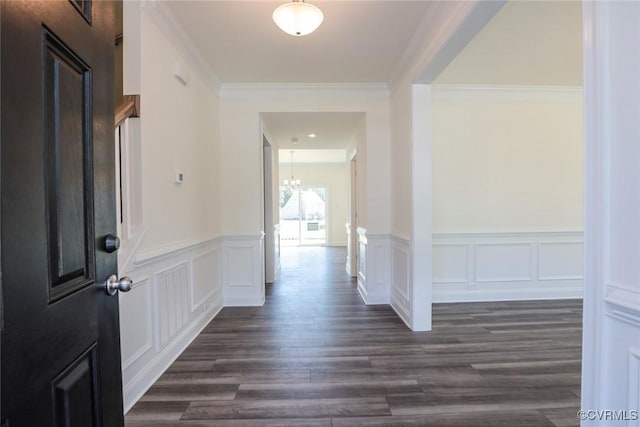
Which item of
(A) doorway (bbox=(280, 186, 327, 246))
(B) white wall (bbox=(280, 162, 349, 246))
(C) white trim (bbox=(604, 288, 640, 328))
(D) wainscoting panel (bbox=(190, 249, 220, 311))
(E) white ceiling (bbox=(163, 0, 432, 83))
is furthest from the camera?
(A) doorway (bbox=(280, 186, 327, 246))

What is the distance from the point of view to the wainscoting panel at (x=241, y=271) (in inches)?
149

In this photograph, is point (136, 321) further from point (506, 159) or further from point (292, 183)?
point (292, 183)

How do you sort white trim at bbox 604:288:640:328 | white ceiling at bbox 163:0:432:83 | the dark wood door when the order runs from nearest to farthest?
the dark wood door < white trim at bbox 604:288:640:328 < white ceiling at bbox 163:0:432:83

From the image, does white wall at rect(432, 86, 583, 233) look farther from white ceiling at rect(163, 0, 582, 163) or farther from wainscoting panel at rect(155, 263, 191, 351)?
wainscoting panel at rect(155, 263, 191, 351)

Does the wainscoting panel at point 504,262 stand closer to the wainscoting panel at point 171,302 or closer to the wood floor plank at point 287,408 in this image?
the wood floor plank at point 287,408

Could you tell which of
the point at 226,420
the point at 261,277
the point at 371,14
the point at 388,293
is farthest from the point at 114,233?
the point at 388,293

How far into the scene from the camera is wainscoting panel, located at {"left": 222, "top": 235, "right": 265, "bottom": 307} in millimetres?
3779

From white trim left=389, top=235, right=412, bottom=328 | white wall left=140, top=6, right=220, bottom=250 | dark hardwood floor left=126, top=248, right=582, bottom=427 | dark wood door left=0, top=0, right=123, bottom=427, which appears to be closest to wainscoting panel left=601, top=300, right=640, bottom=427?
dark hardwood floor left=126, top=248, right=582, bottom=427

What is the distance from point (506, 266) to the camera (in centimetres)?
388

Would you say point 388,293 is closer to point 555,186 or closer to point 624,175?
point 555,186

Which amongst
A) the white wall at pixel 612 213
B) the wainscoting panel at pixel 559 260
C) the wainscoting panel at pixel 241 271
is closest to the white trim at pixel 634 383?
the white wall at pixel 612 213

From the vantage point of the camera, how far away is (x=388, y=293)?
3.84 m

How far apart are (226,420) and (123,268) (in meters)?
1.08

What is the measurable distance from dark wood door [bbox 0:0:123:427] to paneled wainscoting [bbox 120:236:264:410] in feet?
3.46
